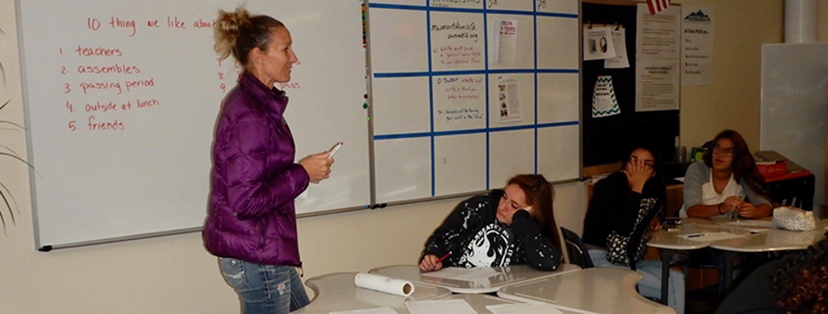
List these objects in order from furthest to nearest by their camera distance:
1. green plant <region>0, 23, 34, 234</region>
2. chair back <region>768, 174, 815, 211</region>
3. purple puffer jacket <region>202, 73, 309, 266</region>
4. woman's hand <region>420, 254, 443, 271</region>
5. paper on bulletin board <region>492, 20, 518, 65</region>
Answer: chair back <region>768, 174, 815, 211</region> < paper on bulletin board <region>492, 20, 518, 65</region> < woman's hand <region>420, 254, 443, 271</region> < green plant <region>0, 23, 34, 234</region> < purple puffer jacket <region>202, 73, 309, 266</region>

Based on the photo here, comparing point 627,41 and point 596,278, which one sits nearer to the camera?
point 596,278

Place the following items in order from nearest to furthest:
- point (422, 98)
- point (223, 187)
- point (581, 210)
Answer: point (223, 187) → point (422, 98) → point (581, 210)

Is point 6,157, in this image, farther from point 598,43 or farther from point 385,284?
→ point 598,43

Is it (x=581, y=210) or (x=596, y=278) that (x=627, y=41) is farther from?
(x=596, y=278)

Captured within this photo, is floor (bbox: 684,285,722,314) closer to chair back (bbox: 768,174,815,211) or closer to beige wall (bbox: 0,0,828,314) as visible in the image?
chair back (bbox: 768,174,815,211)

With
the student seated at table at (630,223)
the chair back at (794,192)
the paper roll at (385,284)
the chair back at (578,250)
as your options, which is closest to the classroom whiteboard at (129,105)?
the paper roll at (385,284)

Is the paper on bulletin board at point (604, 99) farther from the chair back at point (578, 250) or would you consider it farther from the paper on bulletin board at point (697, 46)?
the chair back at point (578, 250)

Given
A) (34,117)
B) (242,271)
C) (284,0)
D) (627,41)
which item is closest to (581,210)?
(627,41)

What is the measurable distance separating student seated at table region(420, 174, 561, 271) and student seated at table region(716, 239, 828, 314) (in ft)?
4.23

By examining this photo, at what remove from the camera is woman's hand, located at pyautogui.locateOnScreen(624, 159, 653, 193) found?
4.30m

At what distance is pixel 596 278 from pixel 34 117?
2.21 metres

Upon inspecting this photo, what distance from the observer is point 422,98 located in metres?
4.19

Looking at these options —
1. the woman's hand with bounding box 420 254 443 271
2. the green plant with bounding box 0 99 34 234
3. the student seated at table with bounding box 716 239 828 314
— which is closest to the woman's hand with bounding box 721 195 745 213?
the woman's hand with bounding box 420 254 443 271

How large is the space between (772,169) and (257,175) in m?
4.15
